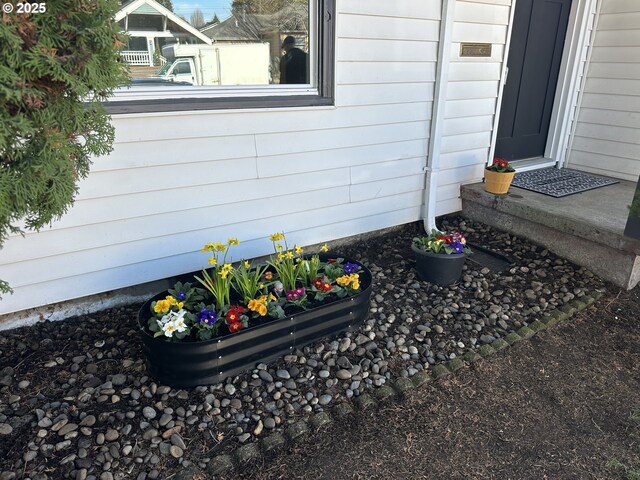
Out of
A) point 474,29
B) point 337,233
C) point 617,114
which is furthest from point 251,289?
point 617,114

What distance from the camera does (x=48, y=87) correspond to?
1310 millimetres

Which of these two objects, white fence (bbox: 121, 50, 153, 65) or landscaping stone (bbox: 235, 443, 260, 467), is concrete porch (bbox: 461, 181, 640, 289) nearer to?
landscaping stone (bbox: 235, 443, 260, 467)

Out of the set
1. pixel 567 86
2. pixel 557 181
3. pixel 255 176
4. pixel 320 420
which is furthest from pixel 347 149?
pixel 567 86

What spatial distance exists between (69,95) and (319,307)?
1487 millimetres

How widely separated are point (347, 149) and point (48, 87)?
Answer: 2.16 metres

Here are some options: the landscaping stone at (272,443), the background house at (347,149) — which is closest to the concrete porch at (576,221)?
the background house at (347,149)

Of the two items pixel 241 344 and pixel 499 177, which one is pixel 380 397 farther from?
pixel 499 177

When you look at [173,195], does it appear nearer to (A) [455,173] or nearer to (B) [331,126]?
(B) [331,126]

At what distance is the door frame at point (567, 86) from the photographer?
439 cm

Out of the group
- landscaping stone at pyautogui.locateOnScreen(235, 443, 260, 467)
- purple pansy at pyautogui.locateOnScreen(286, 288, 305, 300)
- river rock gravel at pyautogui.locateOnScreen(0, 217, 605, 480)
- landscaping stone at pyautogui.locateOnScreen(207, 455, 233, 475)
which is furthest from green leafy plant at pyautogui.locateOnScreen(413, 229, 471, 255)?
landscaping stone at pyautogui.locateOnScreen(207, 455, 233, 475)

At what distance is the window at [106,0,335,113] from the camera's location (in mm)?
2447

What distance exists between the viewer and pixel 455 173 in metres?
4.00

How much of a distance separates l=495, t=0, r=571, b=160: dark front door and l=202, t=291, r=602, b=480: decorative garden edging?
2167 millimetres

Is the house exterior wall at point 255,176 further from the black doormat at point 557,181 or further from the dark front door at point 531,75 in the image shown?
the black doormat at point 557,181
